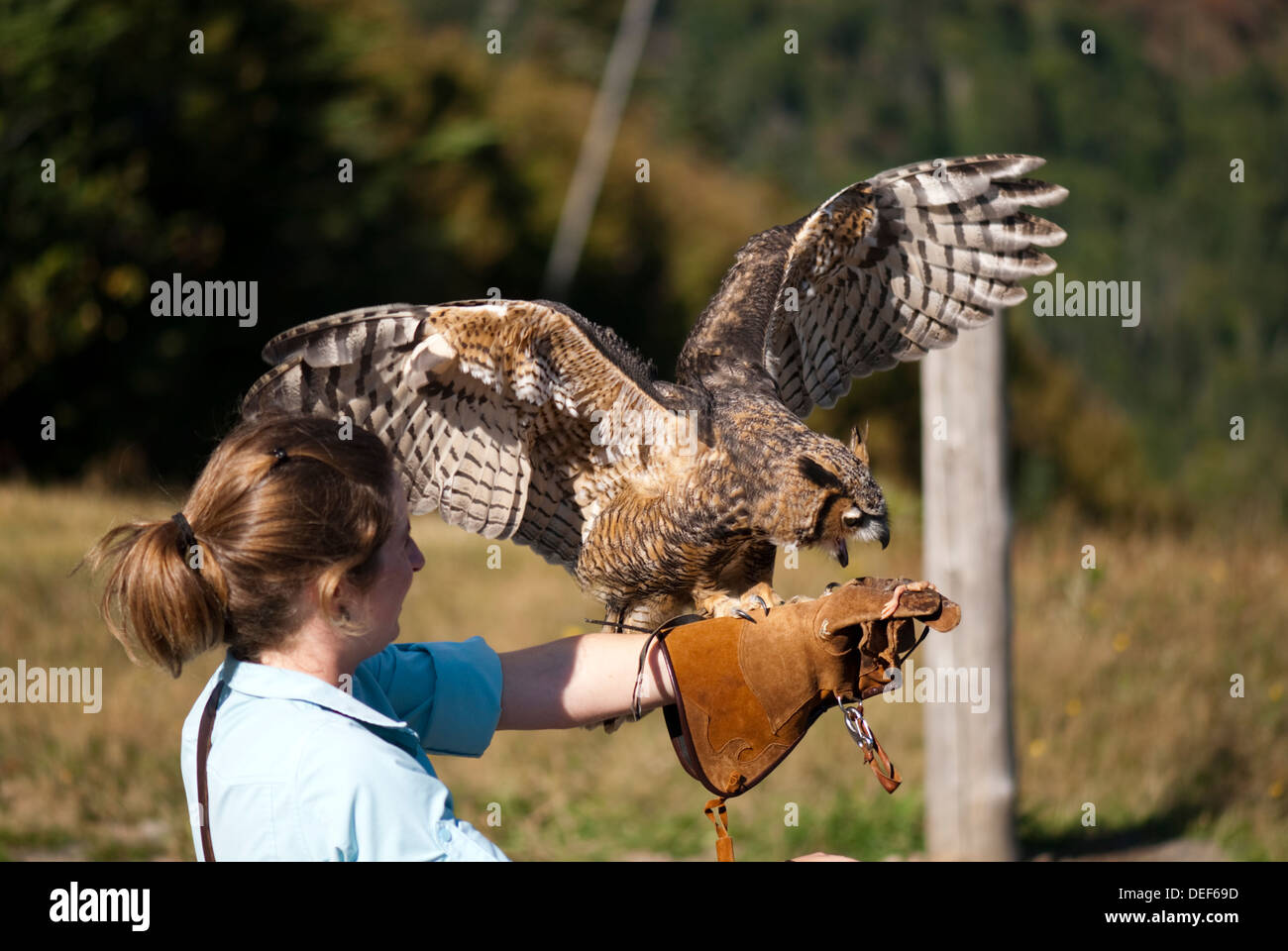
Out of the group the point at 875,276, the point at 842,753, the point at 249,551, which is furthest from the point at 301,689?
the point at 842,753

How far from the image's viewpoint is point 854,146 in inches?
1252

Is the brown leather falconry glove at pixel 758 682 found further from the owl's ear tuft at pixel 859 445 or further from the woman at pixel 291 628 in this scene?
the woman at pixel 291 628

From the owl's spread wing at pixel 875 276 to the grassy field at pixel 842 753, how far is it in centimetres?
260

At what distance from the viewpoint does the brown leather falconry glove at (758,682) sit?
98.7 inches

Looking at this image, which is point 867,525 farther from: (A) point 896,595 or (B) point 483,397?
(B) point 483,397

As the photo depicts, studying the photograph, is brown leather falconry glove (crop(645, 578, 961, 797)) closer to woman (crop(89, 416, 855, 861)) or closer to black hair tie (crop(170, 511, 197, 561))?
woman (crop(89, 416, 855, 861))

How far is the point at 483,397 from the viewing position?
329 cm

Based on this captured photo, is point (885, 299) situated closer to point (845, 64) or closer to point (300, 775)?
point (300, 775)

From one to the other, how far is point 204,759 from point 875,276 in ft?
9.13

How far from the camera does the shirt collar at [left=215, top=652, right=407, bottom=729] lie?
1.82 meters

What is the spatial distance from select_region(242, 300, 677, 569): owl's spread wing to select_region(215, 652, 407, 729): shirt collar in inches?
47.2
